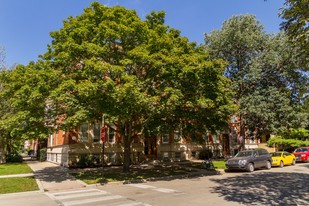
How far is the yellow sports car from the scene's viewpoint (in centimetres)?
2292

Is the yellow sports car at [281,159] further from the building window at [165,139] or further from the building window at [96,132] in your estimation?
the building window at [96,132]

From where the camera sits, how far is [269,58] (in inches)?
1005

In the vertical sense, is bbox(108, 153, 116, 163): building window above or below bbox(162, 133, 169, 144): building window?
below

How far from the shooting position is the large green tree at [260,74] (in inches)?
976

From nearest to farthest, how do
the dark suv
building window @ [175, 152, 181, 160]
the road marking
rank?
1. the road marking
2. the dark suv
3. building window @ [175, 152, 181, 160]

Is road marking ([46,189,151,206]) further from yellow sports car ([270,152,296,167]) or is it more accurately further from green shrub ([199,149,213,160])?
green shrub ([199,149,213,160])

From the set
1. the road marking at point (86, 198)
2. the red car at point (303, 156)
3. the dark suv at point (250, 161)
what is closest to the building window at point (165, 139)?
the dark suv at point (250, 161)

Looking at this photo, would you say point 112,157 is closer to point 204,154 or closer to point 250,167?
point 204,154

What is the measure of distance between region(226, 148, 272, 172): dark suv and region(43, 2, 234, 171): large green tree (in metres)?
4.18

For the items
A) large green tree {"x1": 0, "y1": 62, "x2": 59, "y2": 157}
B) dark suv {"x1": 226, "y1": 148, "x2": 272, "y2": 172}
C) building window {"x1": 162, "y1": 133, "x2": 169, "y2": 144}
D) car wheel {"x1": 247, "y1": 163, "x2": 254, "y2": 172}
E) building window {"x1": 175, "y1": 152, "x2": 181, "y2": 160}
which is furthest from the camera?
building window {"x1": 175, "y1": 152, "x2": 181, "y2": 160}

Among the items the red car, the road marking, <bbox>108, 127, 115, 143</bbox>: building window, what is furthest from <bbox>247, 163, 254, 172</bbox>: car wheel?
<bbox>108, 127, 115, 143</bbox>: building window

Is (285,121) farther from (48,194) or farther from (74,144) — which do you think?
(48,194)

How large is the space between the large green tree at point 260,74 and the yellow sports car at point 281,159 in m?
2.45

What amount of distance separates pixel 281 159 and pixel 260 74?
8.67m
